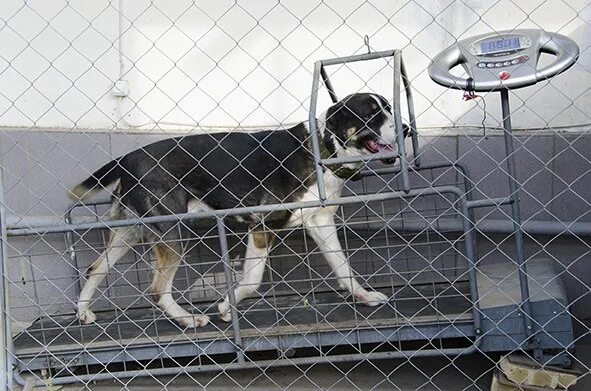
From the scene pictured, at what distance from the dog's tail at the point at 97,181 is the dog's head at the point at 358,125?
128 centimetres

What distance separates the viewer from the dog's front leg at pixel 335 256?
5.04 metres

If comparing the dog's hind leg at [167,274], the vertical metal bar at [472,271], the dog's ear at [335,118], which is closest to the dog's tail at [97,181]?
the dog's hind leg at [167,274]

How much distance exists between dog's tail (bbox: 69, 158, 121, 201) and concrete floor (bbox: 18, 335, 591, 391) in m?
1.16

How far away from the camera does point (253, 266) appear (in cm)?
516

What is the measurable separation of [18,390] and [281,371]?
1.47 meters

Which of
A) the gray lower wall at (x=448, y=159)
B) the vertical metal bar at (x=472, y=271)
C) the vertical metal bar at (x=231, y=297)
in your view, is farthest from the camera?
the gray lower wall at (x=448, y=159)

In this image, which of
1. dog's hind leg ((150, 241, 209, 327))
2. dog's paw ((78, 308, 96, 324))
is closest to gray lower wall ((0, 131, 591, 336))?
dog's paw ((78, 308, 96, 324))

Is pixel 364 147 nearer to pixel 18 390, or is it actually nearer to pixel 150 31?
pixel 150 31

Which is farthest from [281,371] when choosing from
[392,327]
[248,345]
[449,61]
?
[449,61]

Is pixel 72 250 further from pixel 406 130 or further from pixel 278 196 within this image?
pixel 406 130

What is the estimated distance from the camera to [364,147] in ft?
16.9

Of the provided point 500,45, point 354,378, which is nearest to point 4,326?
point 354,378

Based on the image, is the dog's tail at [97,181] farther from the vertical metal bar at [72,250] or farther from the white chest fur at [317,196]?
the white chest fur at [317,196]

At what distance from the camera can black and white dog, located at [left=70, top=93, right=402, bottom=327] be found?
16.6 ft
